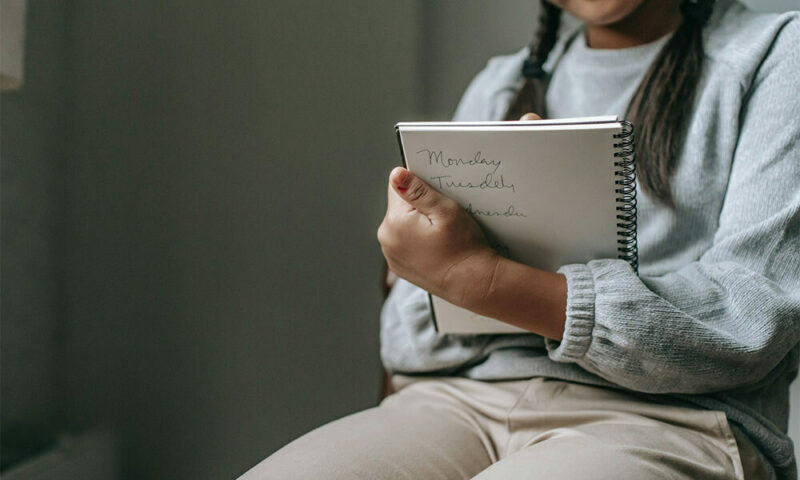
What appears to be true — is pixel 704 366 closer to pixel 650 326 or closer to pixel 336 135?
pixel 650 326

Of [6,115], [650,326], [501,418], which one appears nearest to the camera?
[650,326]

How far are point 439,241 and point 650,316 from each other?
18 centimetres

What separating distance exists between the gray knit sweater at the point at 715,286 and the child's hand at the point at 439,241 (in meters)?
0.08

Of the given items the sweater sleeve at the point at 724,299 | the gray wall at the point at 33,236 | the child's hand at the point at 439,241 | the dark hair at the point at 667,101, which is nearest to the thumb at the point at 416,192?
the child's hand at the point at 439,241

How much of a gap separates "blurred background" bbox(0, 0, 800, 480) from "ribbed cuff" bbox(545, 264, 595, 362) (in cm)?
52

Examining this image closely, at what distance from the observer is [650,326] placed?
520mm

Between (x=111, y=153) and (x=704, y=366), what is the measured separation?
0.69 metres

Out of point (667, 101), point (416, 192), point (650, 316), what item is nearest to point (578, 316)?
point (650, 316)

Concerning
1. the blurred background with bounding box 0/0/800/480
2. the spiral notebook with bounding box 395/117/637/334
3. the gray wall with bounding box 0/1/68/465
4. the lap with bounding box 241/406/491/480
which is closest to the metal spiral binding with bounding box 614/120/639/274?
the spiral notebook with bounding box 395/117/637/334

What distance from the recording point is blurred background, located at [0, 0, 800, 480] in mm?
786

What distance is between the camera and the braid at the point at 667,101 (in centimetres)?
64

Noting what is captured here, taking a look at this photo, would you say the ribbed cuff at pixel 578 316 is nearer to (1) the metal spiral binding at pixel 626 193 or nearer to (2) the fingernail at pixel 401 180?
(1) the metal spiral binding at pixel 626 193

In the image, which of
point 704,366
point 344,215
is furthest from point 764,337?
point 344,215

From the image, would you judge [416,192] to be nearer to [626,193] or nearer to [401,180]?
[401,180]
